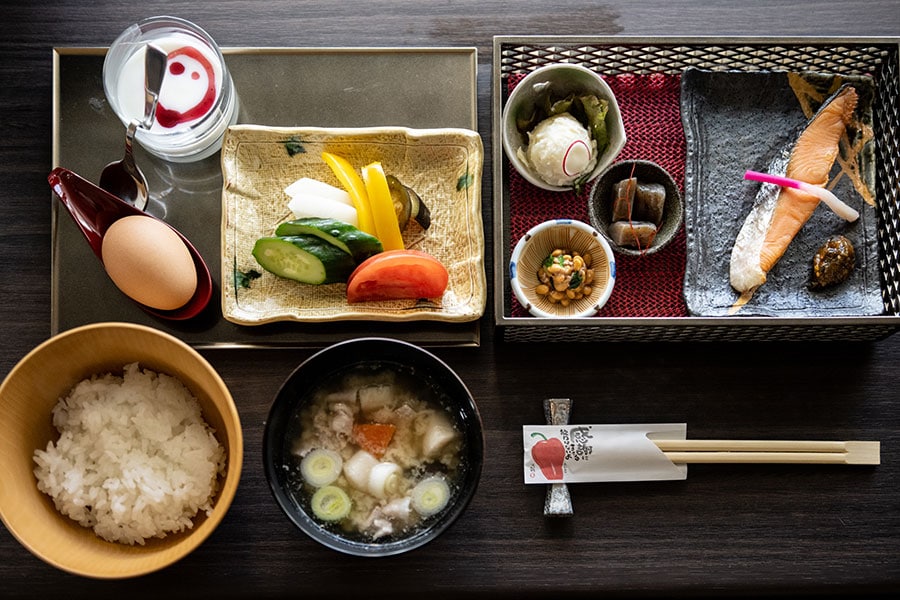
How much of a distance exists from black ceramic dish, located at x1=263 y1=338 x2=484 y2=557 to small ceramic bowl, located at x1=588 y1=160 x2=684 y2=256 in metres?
0.43

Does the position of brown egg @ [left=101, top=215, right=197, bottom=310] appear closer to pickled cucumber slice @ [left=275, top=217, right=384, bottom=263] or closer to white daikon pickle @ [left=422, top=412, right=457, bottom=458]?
pickled cucumber slice @ [left=275, top=217, right=384, bottom=263]

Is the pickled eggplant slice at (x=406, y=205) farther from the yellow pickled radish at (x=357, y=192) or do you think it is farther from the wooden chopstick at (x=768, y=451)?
the wooden chopstick at (x=768, y=451)

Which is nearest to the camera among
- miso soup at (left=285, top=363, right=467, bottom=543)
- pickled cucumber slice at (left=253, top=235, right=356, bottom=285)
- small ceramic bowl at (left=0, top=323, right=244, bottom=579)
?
small ceramic bowl at (left=0, top=323, right=244, bottom=579)

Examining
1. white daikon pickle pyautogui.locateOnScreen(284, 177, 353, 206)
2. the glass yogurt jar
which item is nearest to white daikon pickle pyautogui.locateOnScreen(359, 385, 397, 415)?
white daikon pickle pyautogui.locateOnScreen(284, 177, 353, 206)

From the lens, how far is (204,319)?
4.71ft

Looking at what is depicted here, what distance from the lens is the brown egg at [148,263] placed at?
4.39 ft

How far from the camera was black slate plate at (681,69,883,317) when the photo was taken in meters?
1.44

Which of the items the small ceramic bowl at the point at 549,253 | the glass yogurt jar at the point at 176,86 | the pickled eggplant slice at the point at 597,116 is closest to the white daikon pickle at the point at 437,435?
the small ceramic bowl at the point at 549,253

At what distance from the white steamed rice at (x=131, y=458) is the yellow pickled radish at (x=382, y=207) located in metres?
0.45

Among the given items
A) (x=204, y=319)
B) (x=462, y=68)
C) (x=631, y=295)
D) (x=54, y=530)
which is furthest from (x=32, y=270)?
(x=631, y=295)

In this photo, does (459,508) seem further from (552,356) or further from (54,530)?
(54,530)

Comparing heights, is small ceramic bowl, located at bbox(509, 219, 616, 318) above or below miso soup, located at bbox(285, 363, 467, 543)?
above

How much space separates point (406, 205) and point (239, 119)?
0.40 meters

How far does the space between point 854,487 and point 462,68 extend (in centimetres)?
112
